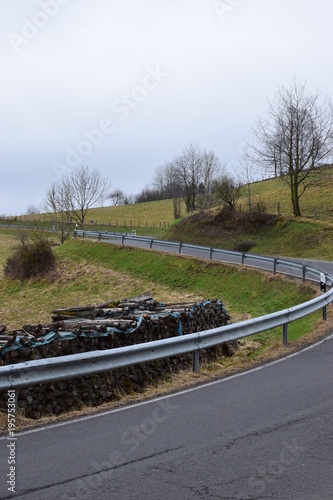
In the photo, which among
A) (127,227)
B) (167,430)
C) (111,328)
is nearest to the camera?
(167,430)

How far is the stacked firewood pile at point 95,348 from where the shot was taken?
7891 millimetres

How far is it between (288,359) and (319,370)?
106 centimetres

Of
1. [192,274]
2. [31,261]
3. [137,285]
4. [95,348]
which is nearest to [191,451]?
[95,348]

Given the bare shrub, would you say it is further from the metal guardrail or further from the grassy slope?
the metal guardrail

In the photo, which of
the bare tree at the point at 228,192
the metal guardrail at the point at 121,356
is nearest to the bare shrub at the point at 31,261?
the bare tree at the point at 228,192

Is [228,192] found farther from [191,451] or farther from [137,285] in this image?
[191,451]

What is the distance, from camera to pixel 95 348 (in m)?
9.54

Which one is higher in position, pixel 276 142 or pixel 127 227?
pixel 276 142

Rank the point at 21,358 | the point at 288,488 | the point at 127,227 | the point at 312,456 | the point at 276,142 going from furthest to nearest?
the point at 127,227, the point at 276,142, the point at 21,358, the point at 312,456, the point at 288,488

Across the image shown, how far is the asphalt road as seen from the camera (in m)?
4.70

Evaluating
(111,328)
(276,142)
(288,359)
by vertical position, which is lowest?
(288,359)

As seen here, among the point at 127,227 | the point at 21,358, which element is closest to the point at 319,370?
the point at 21,358

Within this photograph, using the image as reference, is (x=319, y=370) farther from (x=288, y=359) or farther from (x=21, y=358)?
(x=21, y=358)

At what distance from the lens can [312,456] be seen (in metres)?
5.40
